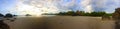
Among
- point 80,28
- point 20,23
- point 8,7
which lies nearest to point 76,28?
point 80,28

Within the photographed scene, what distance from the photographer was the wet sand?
210cm

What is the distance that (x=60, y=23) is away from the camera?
6.95ft

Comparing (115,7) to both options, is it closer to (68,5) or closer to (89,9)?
(89,9)

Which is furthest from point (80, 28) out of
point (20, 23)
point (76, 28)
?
point (20, 23)

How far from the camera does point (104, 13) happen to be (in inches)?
82.3

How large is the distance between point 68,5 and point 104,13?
1.29 ft

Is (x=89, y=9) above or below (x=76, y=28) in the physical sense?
above

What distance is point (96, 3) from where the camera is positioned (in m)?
2.12

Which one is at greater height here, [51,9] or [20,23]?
[51,9]

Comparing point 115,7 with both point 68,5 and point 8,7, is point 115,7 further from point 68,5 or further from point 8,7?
point 8,7

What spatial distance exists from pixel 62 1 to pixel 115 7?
566 millimetres

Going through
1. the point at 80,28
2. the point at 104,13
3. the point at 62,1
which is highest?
the point at 62,1

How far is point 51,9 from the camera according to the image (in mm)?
2111

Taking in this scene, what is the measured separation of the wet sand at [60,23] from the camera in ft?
6.88
